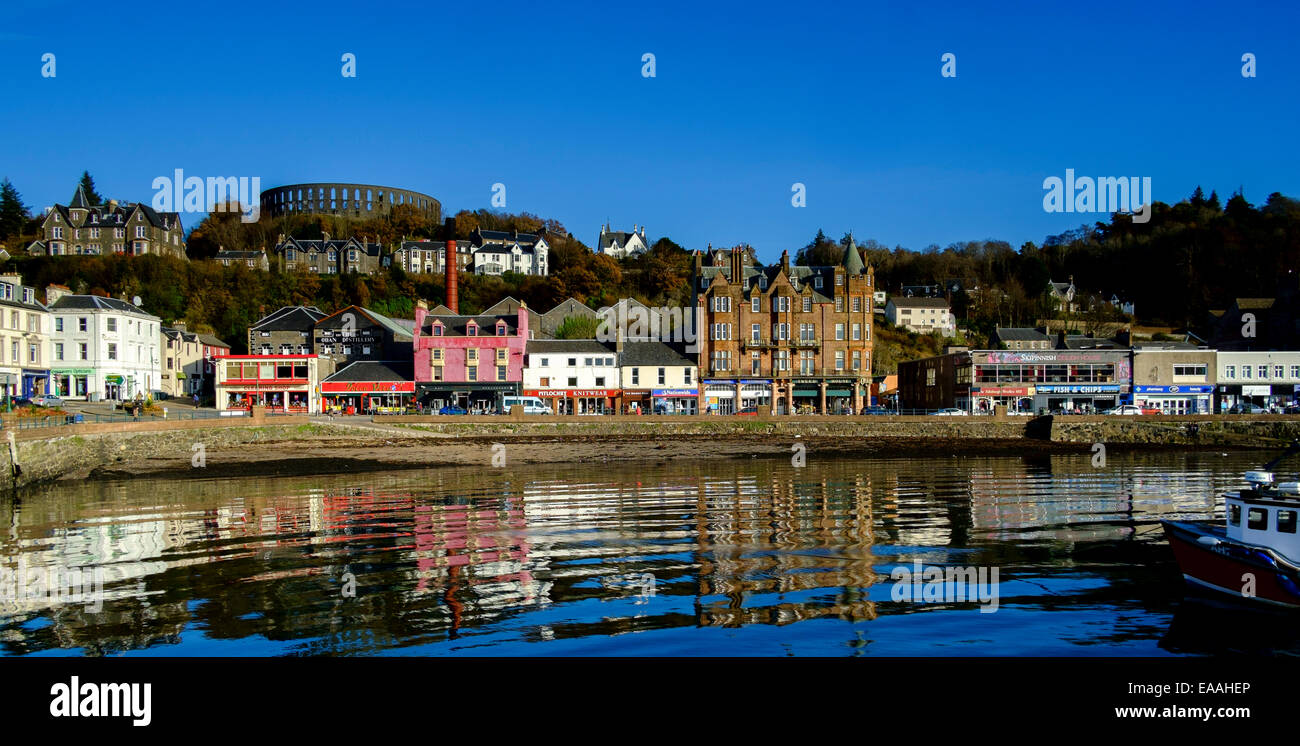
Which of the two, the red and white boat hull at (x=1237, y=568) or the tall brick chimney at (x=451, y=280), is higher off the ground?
the tall brick chimney at (x=451, y=280)

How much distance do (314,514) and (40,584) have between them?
32.4 ft

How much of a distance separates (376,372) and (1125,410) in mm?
64017

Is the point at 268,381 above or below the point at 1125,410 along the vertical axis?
above

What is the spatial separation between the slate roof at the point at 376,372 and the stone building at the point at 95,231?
1961 inches

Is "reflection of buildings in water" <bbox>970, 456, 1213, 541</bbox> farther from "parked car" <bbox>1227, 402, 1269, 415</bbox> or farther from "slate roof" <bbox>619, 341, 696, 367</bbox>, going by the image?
"slate roof" <bbox>619, 341, 696, 367</bbox>

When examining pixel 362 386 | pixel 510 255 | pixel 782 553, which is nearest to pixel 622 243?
pixel 510 255

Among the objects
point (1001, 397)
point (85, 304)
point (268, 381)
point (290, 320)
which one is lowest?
point (1001, 397)

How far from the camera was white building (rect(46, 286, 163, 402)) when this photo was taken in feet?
216

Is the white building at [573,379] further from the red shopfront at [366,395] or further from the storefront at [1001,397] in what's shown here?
the storefront at [1001,397]

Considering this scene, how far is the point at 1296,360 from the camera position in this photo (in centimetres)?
7388

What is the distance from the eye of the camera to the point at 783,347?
75.2 metres

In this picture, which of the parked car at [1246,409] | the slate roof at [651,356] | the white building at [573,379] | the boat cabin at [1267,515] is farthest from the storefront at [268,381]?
the parked car at [1246,409]

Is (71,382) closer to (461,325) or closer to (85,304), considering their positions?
(85,304)

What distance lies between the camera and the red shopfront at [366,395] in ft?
243
